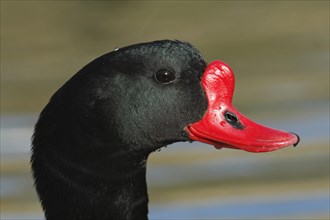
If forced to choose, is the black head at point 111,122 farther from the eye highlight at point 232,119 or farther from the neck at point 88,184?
the eye highlight at point 232,119

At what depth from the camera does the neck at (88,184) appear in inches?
336

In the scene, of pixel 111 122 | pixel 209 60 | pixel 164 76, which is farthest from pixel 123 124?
pixel 209 60

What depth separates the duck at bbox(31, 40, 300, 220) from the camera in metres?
8.45

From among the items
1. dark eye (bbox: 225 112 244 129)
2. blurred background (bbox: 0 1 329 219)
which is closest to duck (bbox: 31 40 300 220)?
dark eye (bbox: 225 112 244 129)

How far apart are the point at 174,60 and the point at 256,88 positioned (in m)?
4.34

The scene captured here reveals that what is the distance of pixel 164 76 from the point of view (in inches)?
334

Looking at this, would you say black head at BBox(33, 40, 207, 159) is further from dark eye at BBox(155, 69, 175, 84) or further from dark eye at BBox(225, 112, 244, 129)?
dark eye at BBox(225, 112, 244, 129)

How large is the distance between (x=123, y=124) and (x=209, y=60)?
4.79 meters

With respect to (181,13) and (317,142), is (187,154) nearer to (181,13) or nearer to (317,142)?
(317,142)

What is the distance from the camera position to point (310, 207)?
36.9 ft

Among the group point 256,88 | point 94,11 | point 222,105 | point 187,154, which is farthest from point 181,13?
point 222,105

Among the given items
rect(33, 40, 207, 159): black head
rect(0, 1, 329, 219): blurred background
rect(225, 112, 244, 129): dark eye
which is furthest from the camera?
rect(0, 1, 329, 219): blurred background

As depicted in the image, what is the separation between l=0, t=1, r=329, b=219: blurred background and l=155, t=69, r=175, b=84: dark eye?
9.28ft

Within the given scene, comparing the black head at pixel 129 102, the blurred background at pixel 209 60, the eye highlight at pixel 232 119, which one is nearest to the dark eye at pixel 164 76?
the black head at pixel 129 102
